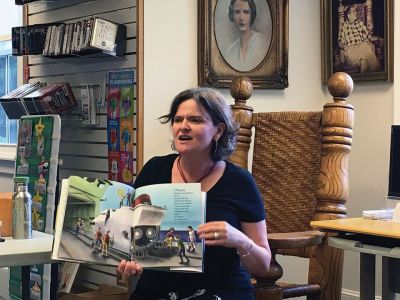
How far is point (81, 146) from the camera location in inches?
140

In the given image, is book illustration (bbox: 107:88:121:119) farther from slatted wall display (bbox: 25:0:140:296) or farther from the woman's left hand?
the woman's left hand

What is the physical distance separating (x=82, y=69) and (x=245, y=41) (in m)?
0.94

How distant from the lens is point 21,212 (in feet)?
6.68

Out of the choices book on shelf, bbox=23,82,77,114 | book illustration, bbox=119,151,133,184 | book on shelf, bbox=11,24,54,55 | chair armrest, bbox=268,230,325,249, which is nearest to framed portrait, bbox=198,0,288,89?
book illustration, bbox=119,151,133,184

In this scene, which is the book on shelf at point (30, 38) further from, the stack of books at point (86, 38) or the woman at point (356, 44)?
the woman at point (356, 44)

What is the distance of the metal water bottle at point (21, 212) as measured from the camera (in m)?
2.03

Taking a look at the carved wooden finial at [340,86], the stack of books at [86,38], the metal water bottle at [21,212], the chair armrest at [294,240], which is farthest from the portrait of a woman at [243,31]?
the metal water bottle at [21,212]

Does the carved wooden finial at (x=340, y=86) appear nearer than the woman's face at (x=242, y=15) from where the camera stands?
Yes

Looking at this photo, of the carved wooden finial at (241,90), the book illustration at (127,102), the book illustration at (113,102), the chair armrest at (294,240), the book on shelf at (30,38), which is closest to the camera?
the chair armrest at (294,240)

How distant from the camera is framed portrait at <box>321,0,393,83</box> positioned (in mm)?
3285

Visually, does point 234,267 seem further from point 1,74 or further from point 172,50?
point 1,74

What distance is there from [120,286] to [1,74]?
6.97 ft

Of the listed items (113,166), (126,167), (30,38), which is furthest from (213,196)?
(30,38)

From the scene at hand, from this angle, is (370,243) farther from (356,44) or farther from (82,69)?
(82,69)
